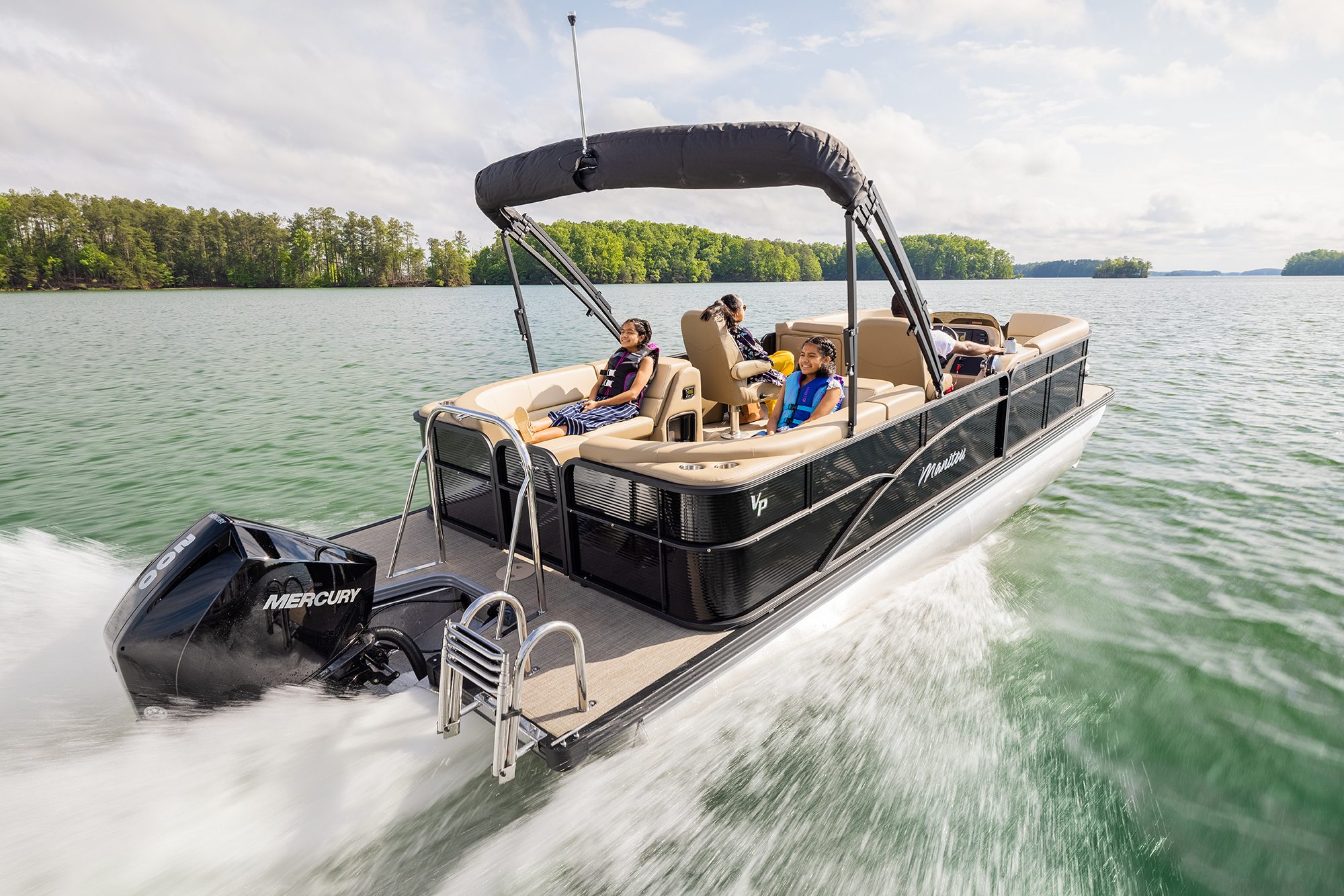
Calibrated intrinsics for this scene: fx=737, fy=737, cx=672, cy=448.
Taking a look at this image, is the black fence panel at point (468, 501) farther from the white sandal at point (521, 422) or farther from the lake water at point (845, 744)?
the lake water at point (845, 744)

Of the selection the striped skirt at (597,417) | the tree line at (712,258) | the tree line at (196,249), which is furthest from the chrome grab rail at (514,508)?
the tree line at (196,249)

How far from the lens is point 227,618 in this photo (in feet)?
7.82

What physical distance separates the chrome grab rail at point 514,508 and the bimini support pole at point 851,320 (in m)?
1.48

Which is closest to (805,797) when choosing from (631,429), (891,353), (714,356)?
(631,429)

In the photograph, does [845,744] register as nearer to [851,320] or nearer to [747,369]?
[851,320]

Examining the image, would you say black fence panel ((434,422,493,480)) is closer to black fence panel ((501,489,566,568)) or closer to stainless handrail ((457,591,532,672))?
black fence panel ((501,489,566,568))

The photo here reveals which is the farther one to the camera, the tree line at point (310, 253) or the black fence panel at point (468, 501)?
the tree line at point (310, 253)

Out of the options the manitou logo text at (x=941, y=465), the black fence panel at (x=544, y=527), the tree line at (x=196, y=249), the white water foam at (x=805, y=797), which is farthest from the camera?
the tree line at (x=196, y=249)

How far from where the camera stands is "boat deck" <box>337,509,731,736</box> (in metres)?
2.72

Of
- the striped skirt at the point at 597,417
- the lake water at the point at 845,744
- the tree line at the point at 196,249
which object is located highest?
the tree line at the point at 196,249

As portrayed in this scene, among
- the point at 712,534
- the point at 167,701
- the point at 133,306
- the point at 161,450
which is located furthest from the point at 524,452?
the point at 133,306

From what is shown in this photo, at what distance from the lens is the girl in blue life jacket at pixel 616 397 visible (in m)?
4.45

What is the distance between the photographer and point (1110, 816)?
3082mm

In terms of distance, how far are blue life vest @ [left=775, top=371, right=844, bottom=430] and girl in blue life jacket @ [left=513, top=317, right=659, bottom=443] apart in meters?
0.90
